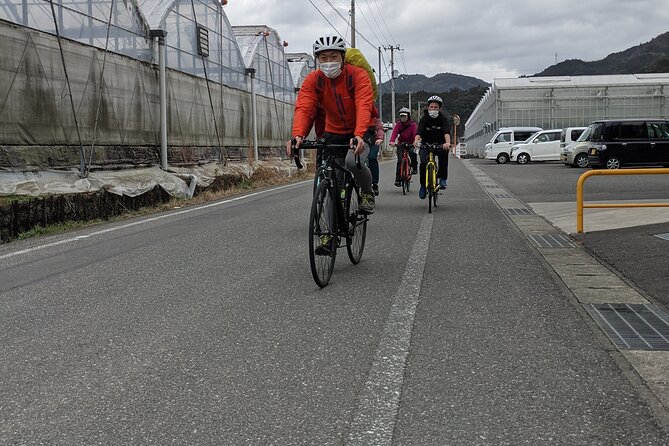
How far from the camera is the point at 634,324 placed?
3.90 metres

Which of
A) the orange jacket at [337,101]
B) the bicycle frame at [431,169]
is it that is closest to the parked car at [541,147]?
the bicycle frame at [431,169]

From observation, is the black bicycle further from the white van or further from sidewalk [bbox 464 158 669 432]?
the white van

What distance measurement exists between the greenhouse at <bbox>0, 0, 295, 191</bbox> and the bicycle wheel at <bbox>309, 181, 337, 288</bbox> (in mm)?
7110

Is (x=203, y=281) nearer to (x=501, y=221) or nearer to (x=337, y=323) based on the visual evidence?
(x=337, y=323)

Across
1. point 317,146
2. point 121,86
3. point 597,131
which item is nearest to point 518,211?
point 317,146

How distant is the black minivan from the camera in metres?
22.4

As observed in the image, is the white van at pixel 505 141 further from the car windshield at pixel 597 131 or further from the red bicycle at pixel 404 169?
the red bicycle at pixel 404 169

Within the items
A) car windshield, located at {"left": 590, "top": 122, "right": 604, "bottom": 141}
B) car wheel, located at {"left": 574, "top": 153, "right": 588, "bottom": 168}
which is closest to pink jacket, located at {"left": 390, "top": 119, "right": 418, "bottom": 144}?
car windshield, located at {"left": 590, "top": 122, "right": 604, "bottom": 141}

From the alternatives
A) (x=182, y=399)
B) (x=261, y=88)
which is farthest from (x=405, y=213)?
(x=261, y=88)

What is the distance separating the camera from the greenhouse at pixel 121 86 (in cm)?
1091

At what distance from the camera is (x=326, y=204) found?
16.4ft

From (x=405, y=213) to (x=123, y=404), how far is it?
292 inches

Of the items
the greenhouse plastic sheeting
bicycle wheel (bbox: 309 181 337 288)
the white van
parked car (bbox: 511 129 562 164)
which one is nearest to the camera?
bicycle wheel (bbox: 309 181 337 288)

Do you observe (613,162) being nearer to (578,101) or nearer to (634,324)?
(634,324)
